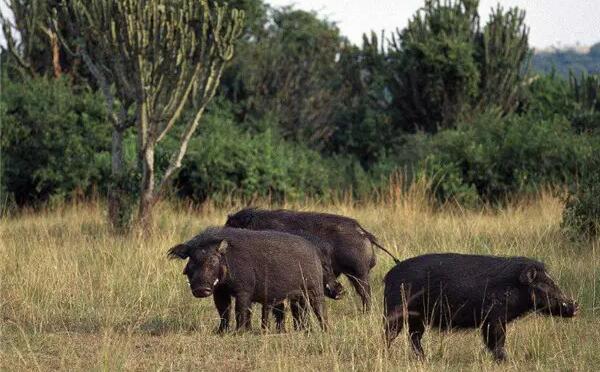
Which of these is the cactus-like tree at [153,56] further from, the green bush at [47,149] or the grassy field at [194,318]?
the green bush at [47,149]

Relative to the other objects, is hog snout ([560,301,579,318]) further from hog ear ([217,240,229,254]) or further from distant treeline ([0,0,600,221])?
distant treeline ([0,0,600,221])

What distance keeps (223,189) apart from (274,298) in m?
11.7

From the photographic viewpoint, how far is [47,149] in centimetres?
2027

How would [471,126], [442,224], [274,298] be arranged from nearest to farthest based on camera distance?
[274,298], [442,224], [471,126]

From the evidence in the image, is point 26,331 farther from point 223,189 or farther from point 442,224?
point 223,189

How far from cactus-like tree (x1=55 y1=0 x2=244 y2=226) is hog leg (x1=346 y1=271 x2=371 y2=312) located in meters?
5.44

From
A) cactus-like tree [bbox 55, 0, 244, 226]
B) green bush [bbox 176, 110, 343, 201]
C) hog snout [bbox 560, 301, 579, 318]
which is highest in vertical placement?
cactus-like tree [bbox 55, 0, 244, 226]

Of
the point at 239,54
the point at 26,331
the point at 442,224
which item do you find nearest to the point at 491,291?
the point at 26,331

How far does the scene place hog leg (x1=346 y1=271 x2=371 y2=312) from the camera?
30.8 feet

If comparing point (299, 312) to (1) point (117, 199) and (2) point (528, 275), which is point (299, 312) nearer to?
(2) point (528, 275)

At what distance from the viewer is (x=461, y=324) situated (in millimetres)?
7215

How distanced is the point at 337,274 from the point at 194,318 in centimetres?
140

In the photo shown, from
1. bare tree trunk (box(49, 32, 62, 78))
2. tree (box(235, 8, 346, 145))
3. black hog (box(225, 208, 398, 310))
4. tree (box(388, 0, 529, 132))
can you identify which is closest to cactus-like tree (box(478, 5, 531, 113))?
tree (box(388, 0, 529, 132))

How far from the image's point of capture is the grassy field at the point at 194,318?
7062mm
